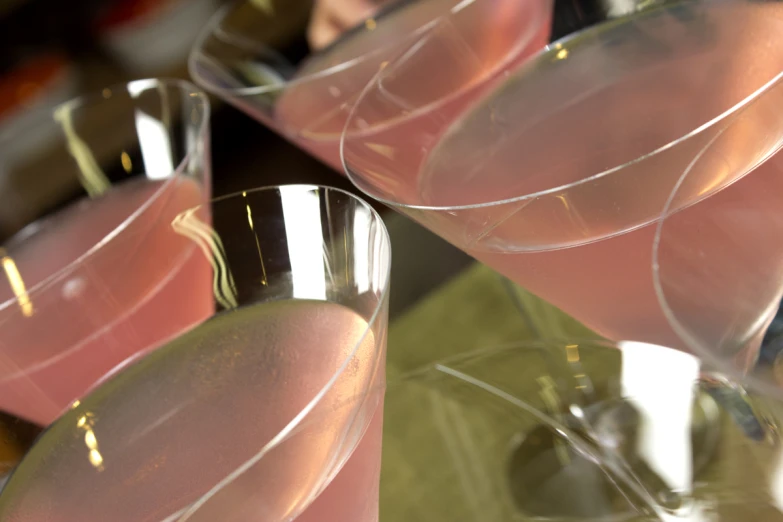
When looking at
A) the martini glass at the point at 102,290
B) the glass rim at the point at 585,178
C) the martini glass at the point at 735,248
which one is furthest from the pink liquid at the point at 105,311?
the martini glass at the point at 735,248

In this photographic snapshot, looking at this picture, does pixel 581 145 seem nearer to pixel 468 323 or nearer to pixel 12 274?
pixel 468 323

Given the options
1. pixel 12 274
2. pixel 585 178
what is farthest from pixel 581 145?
pixel 12 274

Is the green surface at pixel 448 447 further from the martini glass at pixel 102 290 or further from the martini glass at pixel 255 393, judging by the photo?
the martini glass at pixel 102 290

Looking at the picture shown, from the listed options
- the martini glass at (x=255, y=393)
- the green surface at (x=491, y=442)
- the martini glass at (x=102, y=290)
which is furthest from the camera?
the martini glass at (x=102, y=290)

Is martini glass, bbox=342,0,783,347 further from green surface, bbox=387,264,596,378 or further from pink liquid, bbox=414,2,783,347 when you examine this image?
green surface, bbox=387,264,596,378

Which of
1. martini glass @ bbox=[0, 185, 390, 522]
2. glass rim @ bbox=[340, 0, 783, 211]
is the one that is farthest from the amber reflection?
glass rim @ bbox=[340, 0, 783, 211]

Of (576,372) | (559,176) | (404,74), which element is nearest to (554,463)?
(576,372)
